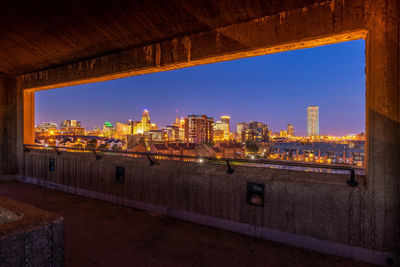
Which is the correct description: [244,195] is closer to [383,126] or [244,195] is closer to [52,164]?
[383,126]

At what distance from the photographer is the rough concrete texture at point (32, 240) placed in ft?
4.53

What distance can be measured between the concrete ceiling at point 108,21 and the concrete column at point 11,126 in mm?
3017

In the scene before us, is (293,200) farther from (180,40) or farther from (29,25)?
(29,25)

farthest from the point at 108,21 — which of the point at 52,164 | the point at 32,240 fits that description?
the point at 52,164

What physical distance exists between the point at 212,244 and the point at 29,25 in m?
6.55

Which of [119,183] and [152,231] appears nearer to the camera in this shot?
[152,231]

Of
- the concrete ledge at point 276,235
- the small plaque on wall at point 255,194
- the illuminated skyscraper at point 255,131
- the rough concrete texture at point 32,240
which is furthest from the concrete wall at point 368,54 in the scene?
the illuminated skyscraper at point 255,131

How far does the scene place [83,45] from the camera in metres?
5.85

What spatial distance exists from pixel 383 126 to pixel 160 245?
13.7ft

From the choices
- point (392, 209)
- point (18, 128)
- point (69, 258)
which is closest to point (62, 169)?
point (18, 128)

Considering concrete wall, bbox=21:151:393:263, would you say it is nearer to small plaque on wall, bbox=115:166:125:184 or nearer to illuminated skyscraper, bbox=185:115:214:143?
small plaque on wall, bbox=115:166:125:184

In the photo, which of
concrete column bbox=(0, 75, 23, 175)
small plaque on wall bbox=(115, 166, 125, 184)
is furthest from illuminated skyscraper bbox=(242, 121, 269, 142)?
concrete column bbox=(0, 75, 23, 175)

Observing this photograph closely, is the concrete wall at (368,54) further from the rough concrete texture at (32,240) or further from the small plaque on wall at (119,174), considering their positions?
the rough concrete texture at (32,240)

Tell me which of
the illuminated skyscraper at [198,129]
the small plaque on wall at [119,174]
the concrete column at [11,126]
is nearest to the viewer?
the small plaque on wall at [119,174]
